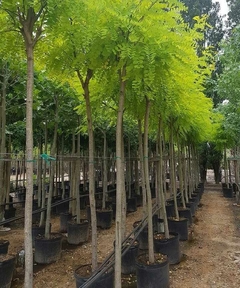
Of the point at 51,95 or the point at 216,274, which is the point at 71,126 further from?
the point at 216,274

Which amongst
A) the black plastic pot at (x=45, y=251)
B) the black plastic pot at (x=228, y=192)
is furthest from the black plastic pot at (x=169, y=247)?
the black plastic pot at (x=228, y=192)

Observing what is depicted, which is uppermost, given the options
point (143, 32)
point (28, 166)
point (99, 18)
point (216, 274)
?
point (99, 18)

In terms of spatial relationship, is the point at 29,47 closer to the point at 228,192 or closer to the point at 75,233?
the point at 75,233

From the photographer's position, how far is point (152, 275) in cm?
344

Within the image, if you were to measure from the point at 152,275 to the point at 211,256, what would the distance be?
1.92 metres

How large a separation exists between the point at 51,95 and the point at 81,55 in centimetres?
291

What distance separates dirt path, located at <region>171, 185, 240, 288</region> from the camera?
3.89m

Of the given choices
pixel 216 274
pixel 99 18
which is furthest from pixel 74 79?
pixel 216 274

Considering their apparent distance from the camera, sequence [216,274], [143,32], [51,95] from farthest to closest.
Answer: [51,95], [216,274], [143,32]

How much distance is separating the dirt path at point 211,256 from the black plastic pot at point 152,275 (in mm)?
406

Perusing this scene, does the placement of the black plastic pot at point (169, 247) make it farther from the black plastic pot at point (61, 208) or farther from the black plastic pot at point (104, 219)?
the black plastic pot at point (61, 208)

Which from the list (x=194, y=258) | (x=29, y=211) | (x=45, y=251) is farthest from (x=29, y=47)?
(x=194, y=258)

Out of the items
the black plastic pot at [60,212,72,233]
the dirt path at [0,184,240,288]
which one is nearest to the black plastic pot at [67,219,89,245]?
the dirt path at [0,184,240,288]

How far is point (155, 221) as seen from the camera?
238 inches
